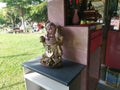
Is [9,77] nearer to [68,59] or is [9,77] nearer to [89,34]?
[68,59]

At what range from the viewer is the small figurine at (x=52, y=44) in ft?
2.92

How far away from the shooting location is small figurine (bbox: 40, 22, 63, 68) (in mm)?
889

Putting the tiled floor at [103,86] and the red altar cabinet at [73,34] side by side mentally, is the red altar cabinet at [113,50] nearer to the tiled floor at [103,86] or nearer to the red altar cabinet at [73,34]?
the tiled floor at [103,86]

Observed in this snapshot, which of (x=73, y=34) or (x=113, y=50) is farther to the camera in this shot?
(x=113, y=50)

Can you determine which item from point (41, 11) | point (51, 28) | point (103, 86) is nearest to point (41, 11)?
point (41, 11)

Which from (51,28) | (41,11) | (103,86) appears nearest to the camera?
(51,28)

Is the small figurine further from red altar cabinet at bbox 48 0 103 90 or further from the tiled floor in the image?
the tiled floor

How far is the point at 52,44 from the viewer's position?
908 mm

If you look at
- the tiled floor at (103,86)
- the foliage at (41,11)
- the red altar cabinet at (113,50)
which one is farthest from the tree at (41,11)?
the tiled floor at (103,86)

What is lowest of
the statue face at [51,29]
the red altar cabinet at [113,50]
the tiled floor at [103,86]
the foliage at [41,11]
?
the tiled floor at [103,86]

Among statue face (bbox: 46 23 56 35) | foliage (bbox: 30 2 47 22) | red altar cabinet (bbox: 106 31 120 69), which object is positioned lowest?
red altar cabinet (bbox: 106 31 120 69)

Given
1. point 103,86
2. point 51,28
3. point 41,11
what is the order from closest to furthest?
point 51,28 → point 103,86 → point 41,11

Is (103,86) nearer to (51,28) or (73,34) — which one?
(73,34)

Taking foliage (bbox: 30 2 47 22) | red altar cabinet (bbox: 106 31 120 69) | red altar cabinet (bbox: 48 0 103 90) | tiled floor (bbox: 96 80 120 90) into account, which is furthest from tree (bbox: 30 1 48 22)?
tiled floor (bbox: 96 80 120 90)
